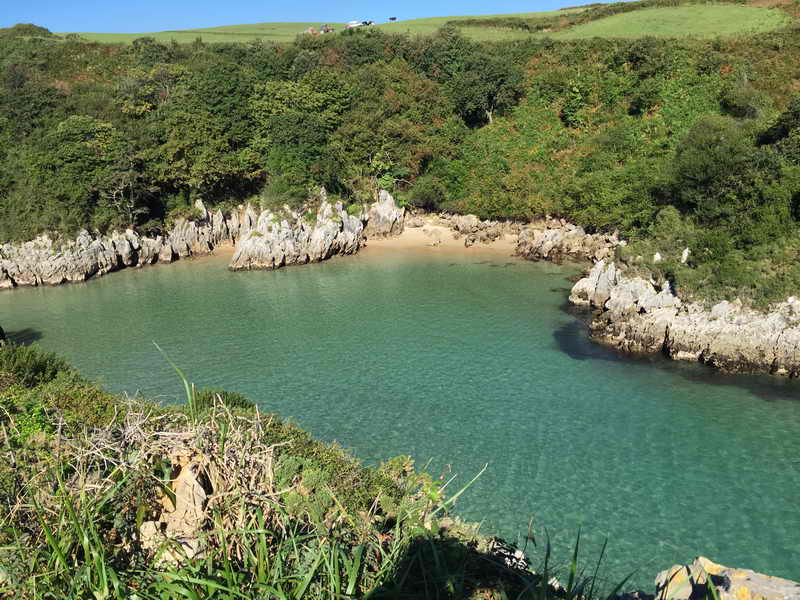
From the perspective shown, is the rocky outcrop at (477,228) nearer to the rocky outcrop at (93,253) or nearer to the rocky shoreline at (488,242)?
the rocky shoreline at (488,242)

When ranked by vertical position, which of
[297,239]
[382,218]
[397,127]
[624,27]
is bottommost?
[297,239]

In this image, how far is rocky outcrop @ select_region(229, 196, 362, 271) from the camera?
42.0 m

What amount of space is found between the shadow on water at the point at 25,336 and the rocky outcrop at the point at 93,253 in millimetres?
10909

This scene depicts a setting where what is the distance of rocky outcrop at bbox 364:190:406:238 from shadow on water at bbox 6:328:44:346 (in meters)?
25.5

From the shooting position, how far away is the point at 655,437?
18.0 meters

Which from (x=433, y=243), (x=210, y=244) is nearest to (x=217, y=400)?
(x=433, y=243)

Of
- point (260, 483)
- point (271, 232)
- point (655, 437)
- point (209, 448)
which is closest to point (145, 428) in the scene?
point (209, 448)

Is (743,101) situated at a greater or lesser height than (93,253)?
greater

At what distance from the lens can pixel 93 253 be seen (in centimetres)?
4181

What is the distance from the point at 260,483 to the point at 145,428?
1715 mm

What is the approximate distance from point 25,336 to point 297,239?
758 inches

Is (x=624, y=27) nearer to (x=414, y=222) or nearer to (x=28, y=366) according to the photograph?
(x=414, y=222)

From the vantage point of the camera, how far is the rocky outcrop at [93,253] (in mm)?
40594

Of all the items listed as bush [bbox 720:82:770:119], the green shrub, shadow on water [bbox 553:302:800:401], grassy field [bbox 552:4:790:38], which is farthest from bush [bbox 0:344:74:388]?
grassy field [bbox 552:4:790:38]
